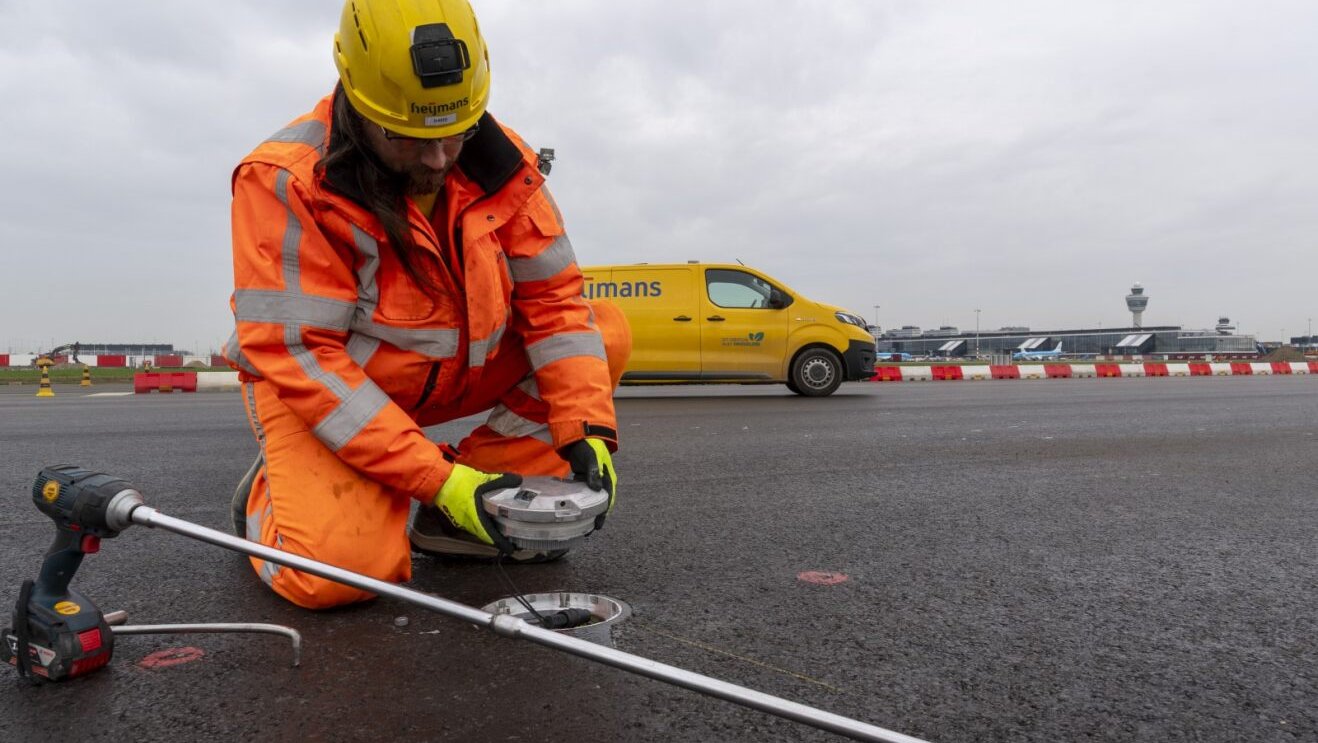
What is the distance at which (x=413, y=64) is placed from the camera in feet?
6.56

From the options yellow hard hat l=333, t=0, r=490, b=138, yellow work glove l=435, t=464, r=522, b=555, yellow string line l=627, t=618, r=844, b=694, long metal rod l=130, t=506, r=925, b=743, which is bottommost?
yellow string line l=627, t=618, r=844, b=694

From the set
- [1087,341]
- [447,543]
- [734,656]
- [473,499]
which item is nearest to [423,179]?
[473,499]

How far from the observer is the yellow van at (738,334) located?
35.7 feet

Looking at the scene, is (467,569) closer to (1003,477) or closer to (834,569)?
(834,569)

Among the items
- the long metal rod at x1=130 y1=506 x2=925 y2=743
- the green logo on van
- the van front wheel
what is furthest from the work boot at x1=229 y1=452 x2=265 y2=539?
the van front wheel

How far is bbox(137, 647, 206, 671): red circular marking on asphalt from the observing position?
171 cm

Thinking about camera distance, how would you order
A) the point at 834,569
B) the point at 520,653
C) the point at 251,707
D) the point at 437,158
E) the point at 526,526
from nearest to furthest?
the point at 251,707 < the point at 520,653 < the point at 526,526 < the point at 437,158 < the point at 834,569

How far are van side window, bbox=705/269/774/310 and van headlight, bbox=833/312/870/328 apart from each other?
0.89 metres

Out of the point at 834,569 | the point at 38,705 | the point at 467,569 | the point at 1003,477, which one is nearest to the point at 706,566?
the point at 834,569

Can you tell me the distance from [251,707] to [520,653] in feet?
1.59

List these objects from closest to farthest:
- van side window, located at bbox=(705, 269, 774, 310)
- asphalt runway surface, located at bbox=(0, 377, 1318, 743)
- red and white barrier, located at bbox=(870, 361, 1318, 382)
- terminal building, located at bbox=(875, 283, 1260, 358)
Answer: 1. asphalt runway surface, located at bbox=(0, 377, 1318, 743)
2. van side window, located at bbox=(705, 269, 774, 310)
3. red and white barrier, located at bbox=(870, 361, 1318, 382)
4. terminal building, located at bbox=(875, 283, 1260, 358)

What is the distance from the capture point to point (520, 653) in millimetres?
1768

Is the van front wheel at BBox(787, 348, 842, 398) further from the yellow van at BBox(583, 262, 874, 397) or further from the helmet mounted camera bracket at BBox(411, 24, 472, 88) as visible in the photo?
the helmet mounted camera bracket at BBox(411, 24, 472, 88)

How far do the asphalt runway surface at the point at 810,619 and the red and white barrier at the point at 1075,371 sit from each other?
14.1 meters
